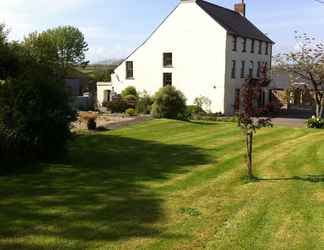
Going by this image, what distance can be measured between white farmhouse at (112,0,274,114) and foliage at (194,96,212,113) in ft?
1.12

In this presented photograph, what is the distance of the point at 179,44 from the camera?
4497 cm

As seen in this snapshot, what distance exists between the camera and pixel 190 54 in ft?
146

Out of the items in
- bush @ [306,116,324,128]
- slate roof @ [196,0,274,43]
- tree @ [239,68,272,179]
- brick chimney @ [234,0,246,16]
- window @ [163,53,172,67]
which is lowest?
bush @ [306,116,324,128]

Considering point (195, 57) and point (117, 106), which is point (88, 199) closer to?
point (117, 106)

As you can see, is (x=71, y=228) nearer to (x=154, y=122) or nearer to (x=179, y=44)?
(x=154, y=122)

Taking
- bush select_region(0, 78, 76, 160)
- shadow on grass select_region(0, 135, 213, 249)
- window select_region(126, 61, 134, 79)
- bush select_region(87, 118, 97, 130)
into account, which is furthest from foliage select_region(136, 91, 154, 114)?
bush select_region(0, 78, 76, 160)

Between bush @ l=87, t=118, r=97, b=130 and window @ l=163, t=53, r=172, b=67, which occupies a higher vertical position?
window @ l=163, t=53, r=172, b=67

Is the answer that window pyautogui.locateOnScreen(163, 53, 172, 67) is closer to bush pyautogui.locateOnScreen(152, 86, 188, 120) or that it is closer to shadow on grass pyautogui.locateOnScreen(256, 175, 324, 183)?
bush pyautogui.locateOnScreen(152, 86, 188, 120)

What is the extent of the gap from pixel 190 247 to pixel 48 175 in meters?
6.65

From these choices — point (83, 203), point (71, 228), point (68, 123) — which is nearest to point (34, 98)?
point (68, 123)

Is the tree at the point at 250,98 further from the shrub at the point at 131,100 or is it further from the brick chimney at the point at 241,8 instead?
the brick chimney at the point at 241,8

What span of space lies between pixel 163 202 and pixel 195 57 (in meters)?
34.5

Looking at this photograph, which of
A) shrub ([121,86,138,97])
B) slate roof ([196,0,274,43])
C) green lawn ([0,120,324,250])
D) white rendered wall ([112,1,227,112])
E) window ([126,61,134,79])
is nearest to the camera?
green lawn ([0,120,324,250])

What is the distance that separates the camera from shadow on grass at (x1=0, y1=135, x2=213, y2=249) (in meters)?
8.61
